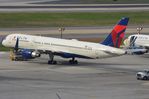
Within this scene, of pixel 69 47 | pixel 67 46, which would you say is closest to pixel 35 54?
pixel 67 46

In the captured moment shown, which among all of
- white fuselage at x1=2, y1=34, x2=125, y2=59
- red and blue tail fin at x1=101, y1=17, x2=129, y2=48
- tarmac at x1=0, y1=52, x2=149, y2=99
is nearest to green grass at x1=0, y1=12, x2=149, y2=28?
tarmac at x1=0, y1=52, x2=149, y2=99

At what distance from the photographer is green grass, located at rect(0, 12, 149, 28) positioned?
17190 centimetres

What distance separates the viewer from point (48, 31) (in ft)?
522

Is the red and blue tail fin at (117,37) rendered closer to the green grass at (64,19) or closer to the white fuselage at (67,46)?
the white fuselage at (67,46)

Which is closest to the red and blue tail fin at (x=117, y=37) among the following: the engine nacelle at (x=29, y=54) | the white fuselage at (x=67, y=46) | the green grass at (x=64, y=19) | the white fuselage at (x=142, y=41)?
the white fuselage at (x=67, y=46)

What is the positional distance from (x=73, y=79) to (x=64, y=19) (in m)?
87.4

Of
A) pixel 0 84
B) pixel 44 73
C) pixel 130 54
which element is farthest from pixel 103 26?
pixel 0 84

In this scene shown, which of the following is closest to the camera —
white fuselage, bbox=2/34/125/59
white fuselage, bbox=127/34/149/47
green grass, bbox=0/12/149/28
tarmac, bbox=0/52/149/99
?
tarmac, bbox=0/52/149/99

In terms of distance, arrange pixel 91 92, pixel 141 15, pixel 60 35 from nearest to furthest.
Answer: pixel 91 92 < pixel 60 35 < pixel 141 15

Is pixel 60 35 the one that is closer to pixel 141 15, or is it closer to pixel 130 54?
pixel 130 54

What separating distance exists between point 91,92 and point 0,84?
12.6 m

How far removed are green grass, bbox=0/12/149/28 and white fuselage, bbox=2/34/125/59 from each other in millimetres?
53764

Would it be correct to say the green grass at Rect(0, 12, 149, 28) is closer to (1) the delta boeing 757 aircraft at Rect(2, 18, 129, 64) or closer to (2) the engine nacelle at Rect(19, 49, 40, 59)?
(1) the delta boeing 757 aircraft at Rect(2, 18, 129, 64)

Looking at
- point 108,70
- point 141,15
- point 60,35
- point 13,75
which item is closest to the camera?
point 13,75
